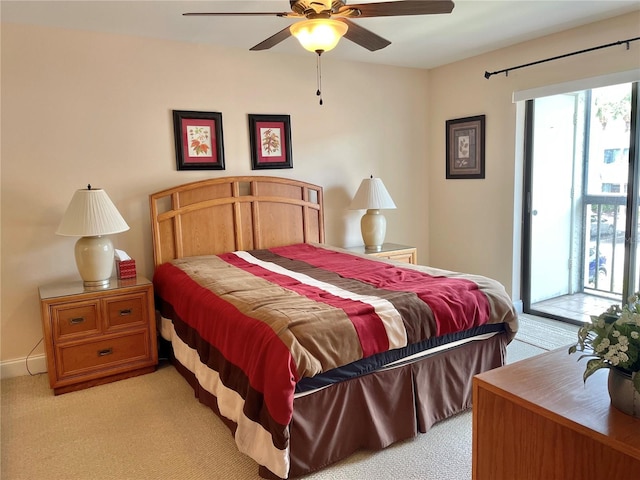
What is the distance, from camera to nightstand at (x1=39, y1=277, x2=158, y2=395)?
2.87 meters

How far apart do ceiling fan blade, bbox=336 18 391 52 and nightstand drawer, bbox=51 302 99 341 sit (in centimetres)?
230

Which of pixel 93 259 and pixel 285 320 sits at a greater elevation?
pixel 93 259

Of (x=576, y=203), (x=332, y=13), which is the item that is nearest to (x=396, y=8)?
(x=332, y=13)

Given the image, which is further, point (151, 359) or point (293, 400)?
point (151, 359)

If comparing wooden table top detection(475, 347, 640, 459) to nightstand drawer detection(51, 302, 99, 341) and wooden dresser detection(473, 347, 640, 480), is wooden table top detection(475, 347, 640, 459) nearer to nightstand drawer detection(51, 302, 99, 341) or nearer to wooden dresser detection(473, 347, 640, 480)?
wooden dresser detection(473, 347, 640, 480)

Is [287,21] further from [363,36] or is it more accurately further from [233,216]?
[233,216]

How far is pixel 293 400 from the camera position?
1.90 m

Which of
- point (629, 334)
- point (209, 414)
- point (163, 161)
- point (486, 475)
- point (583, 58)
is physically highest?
A: point (583, 58)

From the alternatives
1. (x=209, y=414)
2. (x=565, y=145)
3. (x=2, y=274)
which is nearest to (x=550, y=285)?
(x=565, y=145)

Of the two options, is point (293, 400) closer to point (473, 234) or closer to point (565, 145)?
point (473, 234)

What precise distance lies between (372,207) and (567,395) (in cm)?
295

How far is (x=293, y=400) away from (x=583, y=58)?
3403mm

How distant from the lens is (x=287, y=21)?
10.5ft

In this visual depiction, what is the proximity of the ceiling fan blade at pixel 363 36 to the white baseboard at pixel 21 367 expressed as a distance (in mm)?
3053
